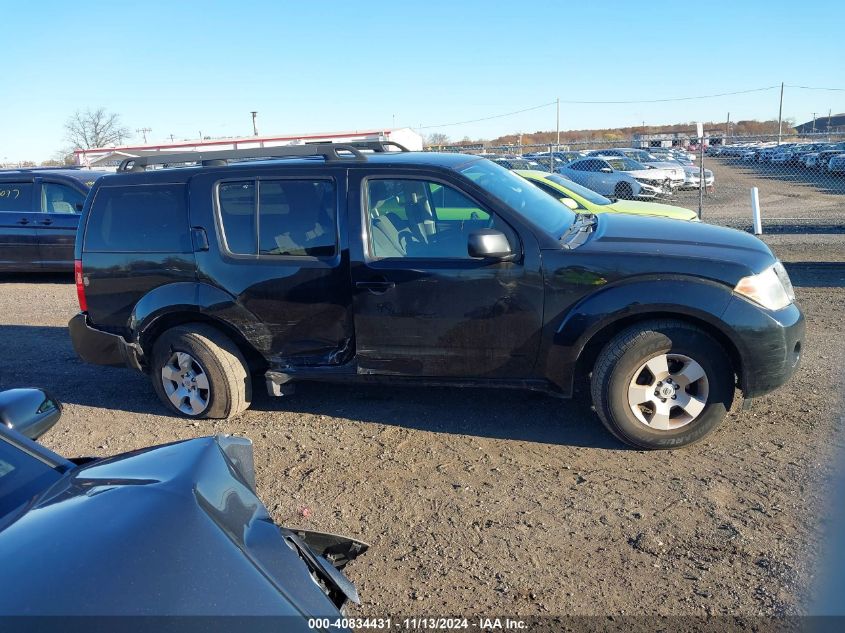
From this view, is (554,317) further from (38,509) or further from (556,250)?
(38,509)

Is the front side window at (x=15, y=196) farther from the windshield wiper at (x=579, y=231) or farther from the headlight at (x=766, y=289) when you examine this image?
the headlight at (x=766, y=289)

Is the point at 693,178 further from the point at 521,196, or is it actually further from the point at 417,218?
the point at 417,218

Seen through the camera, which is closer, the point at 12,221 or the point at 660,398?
the point at 660,398

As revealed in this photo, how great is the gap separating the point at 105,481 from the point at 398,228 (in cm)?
282

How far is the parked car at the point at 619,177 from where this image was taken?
2023 cm

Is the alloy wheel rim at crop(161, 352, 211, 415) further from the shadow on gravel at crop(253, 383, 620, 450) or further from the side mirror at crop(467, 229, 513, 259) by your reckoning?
the side mirror at crop(467, 229, 513, 259)

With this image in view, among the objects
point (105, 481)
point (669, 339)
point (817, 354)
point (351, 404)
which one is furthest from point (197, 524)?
point (817, 354)

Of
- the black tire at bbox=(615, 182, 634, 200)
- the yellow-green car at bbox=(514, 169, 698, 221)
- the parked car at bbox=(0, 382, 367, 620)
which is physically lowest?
the parked car at bbox=(0, 382, 367, 620)

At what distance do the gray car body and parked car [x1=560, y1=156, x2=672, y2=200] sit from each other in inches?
743

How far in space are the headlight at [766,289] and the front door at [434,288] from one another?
1212 mm

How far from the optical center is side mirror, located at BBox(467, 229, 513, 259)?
14.2 ft

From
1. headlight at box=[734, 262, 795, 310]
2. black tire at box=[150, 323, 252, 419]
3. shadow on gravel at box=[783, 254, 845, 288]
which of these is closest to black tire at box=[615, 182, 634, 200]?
shadow on gravel at box=[783, 254, 845, 288]

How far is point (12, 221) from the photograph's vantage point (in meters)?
10.9

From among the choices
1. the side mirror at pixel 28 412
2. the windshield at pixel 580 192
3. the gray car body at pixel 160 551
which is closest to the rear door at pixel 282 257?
the side mirror at pixel 28 412
